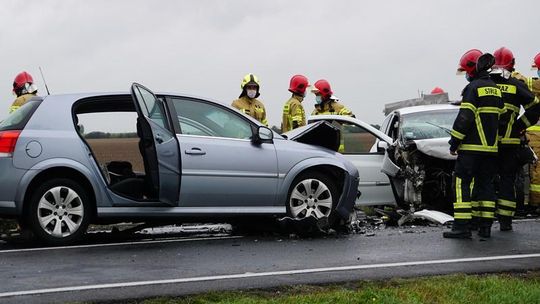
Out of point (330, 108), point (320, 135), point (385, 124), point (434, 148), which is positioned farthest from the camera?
point (330, 108)

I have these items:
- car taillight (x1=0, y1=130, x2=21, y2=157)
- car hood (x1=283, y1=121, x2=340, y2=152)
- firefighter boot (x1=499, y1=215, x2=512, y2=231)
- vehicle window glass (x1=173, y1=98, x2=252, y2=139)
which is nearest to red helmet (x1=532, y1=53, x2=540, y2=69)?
firefighter boot (x1=499, y1=215, x2=512, y2=231)

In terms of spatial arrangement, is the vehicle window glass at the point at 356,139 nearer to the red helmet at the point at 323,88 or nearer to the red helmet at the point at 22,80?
the red helmet at the point at 323,88

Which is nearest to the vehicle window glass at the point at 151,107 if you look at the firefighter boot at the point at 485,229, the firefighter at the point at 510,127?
the firefighter boot at the point at 485,229

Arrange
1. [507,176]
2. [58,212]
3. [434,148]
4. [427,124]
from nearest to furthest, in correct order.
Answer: [58,212] < [507,176] < [434,148] < [427,124]

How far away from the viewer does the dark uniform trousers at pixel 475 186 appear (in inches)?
380

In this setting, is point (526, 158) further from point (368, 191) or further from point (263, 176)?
point (263, 176)

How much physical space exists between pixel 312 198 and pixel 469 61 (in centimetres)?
247

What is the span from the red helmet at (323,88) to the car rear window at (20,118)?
6075 millimetres

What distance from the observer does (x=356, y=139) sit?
12.7m

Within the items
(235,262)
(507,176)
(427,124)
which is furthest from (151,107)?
(427,124)

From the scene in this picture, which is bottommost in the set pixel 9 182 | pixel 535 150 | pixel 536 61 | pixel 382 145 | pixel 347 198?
pixel 347 198

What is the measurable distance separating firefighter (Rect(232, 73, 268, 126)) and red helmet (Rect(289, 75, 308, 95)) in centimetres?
98

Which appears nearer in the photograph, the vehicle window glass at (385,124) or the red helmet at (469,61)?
the red helmet at (469,61)

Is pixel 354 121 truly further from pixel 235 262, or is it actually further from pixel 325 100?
pixel 235 262
